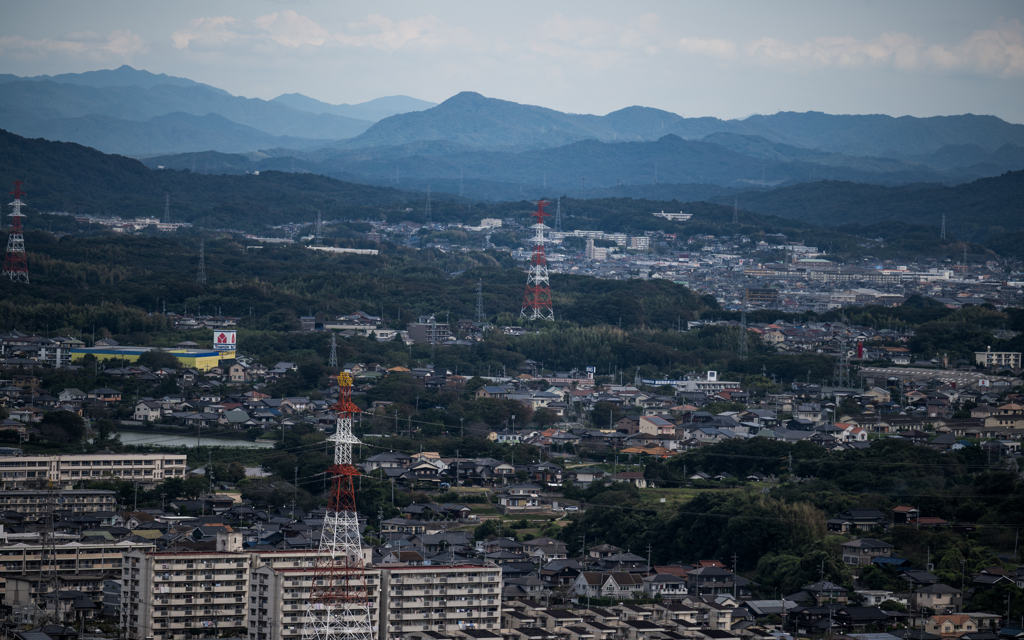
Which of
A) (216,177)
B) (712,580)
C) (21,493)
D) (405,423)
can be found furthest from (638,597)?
(216,177)

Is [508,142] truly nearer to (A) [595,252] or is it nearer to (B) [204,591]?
(A) [595,252]

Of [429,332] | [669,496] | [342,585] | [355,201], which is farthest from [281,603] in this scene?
[355,201]

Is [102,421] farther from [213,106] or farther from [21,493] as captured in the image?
[213,106]

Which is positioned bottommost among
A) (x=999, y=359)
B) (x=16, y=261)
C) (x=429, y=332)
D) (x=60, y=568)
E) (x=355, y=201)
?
(x=60, y=568)

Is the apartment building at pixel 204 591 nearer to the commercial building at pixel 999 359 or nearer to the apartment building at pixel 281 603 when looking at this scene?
the apartment building at pixel 281 603

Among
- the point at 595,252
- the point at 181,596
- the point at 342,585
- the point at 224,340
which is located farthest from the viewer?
the point at 595,252

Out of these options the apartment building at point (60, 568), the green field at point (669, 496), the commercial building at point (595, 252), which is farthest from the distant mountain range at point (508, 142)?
the apartment building at point (60, 568)

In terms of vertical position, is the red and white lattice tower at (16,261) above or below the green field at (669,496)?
above
